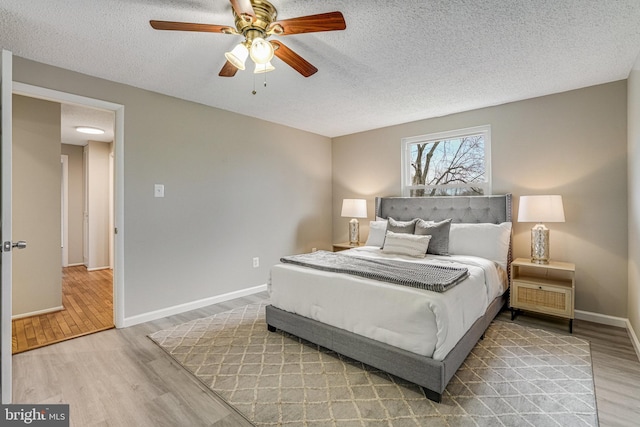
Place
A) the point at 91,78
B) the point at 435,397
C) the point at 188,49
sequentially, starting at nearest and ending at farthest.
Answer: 1. the point at 435,397
2. the point at 188,49
3. the point at 91,78

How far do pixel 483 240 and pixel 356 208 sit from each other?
1.80 meters

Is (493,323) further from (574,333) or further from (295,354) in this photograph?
(295,354)

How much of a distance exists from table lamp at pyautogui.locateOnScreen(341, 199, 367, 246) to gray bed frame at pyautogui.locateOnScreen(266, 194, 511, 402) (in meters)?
0.88

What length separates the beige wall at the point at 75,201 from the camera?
588cm

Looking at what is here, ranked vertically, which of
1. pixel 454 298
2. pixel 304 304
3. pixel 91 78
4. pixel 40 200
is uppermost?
pixel 91 78

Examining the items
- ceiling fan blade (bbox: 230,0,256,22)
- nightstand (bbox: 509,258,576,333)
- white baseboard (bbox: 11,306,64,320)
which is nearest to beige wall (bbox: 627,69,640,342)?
nightstand (bbox: 509,258,576,333)

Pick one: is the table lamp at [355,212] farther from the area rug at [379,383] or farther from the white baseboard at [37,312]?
the white baseboard at [37,312]

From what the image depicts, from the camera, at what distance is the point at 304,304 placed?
254 centimetres

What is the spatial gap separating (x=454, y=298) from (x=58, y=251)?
422cm

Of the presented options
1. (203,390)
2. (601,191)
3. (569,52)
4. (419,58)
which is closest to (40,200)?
(203,390)

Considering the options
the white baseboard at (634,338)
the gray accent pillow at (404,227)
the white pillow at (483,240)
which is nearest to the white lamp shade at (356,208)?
the gray accent pillow at (404,227)

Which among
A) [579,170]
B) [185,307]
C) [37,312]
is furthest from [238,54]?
[37,312]

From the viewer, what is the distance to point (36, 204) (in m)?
3.38

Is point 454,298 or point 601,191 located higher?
point 601,191
